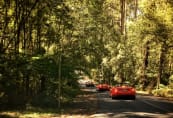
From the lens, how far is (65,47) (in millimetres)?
41938

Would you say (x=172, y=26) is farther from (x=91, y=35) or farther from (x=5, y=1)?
(x=5, y=1)

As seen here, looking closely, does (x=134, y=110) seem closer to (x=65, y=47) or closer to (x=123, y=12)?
(x=65, y=47)

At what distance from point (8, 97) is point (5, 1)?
6952mm

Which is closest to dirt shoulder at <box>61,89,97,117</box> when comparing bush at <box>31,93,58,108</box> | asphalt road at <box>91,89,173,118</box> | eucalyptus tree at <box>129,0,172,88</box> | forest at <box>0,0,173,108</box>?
asphalt road at <box>91,89,173,118</box>

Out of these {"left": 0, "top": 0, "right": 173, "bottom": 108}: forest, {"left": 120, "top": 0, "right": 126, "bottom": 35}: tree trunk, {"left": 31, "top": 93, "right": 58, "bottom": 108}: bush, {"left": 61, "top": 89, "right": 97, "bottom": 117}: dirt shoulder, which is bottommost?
{"left": 61, "top": 89, "right": 97, "bottom": 117}: dirt shoulder

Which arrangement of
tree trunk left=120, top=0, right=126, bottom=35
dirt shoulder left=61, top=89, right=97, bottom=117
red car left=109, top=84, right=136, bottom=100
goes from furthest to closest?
1. tree trunk left=120, top=0, right=126, bottom=35
2. red car left=109, top=84, right=136, bottom=100
3. dirt shoulder left=61, top=89, right=97, bottom=117

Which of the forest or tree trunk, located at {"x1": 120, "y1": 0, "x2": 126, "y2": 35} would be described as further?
tree trunk, located at {"x1": 120, "y1": 0, "x2": 126, "y2": 35}

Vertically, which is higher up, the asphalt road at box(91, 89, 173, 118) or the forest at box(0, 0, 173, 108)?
the forest at box(0, 0, 173, 108)

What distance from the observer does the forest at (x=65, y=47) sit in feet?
86.7

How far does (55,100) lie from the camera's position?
28.6 meters

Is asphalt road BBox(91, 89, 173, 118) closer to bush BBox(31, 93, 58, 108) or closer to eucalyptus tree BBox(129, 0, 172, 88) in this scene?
bush BBox(31, 93, 58, 108)

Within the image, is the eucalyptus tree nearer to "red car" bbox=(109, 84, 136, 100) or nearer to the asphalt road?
"red car" bbox=(109, 84, 136, 100)

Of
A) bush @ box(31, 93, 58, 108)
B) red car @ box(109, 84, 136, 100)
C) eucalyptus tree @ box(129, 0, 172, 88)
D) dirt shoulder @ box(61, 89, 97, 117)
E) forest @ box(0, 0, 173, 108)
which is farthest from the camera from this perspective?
eucalyptus tree @ box(129, 0, 172, 88)

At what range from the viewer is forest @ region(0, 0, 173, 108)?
26.4 meters
